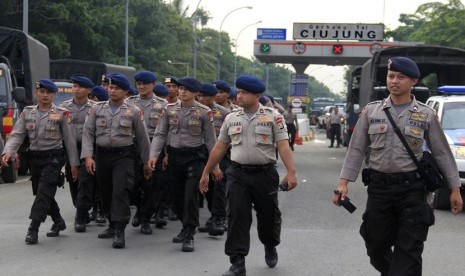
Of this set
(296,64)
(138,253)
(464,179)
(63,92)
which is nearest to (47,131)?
(138,253)

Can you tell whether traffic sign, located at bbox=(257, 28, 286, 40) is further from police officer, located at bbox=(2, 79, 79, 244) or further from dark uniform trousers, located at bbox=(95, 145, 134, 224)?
dark uniform trousers, located at bbox=(95, 145, 134, 224)

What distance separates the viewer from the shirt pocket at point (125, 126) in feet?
30.4

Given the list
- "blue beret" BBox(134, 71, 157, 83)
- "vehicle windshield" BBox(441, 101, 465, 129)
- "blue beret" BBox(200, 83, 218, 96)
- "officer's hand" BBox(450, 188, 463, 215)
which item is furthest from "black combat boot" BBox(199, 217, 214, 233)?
"vehicle windshield" BBox(441, 101, 465, 129)

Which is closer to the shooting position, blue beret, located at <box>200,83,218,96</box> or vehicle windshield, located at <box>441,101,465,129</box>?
blue beret, located at <box>200,83,218,96</box>

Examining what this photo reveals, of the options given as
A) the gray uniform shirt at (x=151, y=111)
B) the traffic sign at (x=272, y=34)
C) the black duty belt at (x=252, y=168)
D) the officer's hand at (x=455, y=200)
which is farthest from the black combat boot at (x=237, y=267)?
the traffic sign at (x=272, y=34)

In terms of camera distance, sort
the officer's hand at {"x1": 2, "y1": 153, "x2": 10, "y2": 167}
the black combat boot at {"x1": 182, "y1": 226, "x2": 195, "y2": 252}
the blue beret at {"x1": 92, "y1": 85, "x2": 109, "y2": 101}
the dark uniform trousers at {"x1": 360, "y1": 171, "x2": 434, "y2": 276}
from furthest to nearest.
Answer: the blue beret at {"x1": 92, "y1": 85, "x2": 109, "y2": 101} → the officer's hand at {"x1": 2, "y1": 153, "x2": 10, "y2": 167} → the black combat boot at {"x1": 182, "y1": 226, "x2": 195, "y2": 252} → the dark uniform trousers at {"x1": 360, "y1": 171, "x2": 434, "y2": 276}

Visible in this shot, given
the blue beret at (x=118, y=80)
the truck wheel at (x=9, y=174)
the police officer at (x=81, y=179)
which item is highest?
the blue beret at (x=118, y=80)

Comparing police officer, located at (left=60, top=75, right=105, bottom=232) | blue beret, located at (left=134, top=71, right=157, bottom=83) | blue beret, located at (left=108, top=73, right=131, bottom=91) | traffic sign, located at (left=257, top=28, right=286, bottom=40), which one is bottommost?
police officer, located at (left=60, top=75, right=105, bottom=232)

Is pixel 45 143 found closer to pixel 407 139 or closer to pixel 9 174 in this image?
pixel 407 139

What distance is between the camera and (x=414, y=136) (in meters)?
6.15

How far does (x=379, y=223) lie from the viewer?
244 inches

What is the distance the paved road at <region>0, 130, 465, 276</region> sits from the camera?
26.5 feet

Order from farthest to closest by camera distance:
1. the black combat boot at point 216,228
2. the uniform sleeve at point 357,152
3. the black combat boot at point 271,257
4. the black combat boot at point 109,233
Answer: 1. the black combat boot at point 216,228
2. the black combat boot at point 109,233
3. the black combat boot at point 271,257
4. the uniform sleeve at point 357,152

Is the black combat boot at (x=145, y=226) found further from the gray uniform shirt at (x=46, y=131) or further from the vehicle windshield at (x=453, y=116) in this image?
the vehicle windshield at (x=453, y=116)
